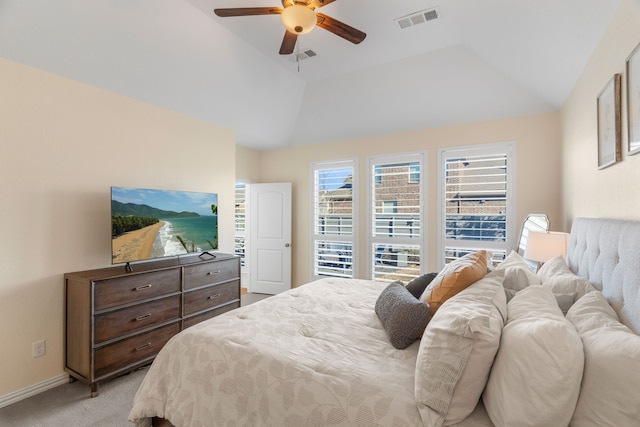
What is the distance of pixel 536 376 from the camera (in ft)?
3.11

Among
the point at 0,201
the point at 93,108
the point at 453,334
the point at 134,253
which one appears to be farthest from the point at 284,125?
the point at 453,334

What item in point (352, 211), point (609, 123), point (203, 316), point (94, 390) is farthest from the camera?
point (352, 211)

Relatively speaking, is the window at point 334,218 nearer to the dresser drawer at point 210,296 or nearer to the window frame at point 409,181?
the window frame at point 409,181

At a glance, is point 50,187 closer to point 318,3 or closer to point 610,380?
point 318,3

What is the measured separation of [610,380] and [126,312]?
2972mm

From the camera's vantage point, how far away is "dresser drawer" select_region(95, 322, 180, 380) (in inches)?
95.7

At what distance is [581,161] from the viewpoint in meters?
2.54

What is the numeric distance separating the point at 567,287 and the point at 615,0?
1547 millimetres

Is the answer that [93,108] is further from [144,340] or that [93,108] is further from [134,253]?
[144,340]

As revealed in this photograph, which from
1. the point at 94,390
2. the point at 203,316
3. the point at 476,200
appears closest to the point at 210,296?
the point at 203,316

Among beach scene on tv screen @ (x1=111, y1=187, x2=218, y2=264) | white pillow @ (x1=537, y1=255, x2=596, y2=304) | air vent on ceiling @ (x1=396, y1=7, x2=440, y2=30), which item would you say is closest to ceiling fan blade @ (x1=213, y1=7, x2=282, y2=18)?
air vent on ceiling @ (x1=396, y1=7, x2=440, y2=30)

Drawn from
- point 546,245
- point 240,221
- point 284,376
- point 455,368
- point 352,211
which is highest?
point 352,211


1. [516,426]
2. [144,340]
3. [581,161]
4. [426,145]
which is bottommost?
[144,340]

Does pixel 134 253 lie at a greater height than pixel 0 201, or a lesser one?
lesser
